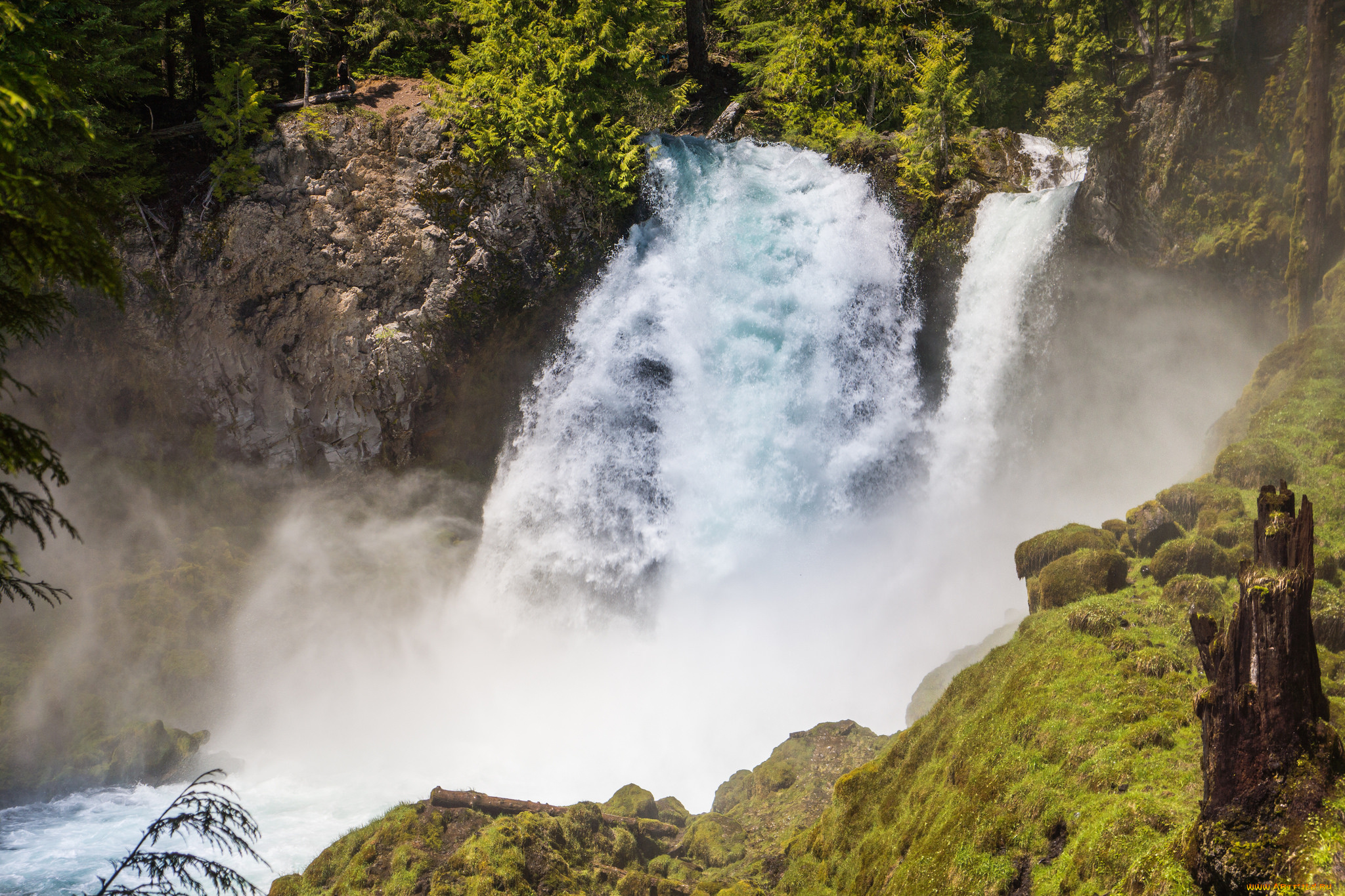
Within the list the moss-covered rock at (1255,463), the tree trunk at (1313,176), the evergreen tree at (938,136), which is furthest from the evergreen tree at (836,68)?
the moss-covered rock at (1255,463)

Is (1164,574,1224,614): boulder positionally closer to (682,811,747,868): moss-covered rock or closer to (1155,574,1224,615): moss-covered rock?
(1155,574,1224,615): moss-covered rock

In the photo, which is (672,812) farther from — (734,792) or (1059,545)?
(1059,545)

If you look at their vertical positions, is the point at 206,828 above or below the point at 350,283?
below

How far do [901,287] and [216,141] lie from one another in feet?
59.3

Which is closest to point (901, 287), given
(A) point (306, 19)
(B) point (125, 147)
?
(A) point (306, 19)

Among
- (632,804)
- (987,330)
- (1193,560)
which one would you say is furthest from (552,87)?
(1193,560)

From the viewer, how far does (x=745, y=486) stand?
19078 millimetres

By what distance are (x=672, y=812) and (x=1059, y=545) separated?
8502 mm

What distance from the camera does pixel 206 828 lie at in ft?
13.3

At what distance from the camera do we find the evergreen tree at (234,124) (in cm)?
1792

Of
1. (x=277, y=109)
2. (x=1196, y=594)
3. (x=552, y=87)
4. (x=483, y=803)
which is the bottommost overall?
(x=1196, y=594)

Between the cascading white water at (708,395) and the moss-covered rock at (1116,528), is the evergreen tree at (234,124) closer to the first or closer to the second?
the cascading white water at (708,395)

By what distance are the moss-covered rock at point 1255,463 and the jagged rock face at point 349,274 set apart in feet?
48.2

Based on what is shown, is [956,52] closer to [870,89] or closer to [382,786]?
[870,89]
